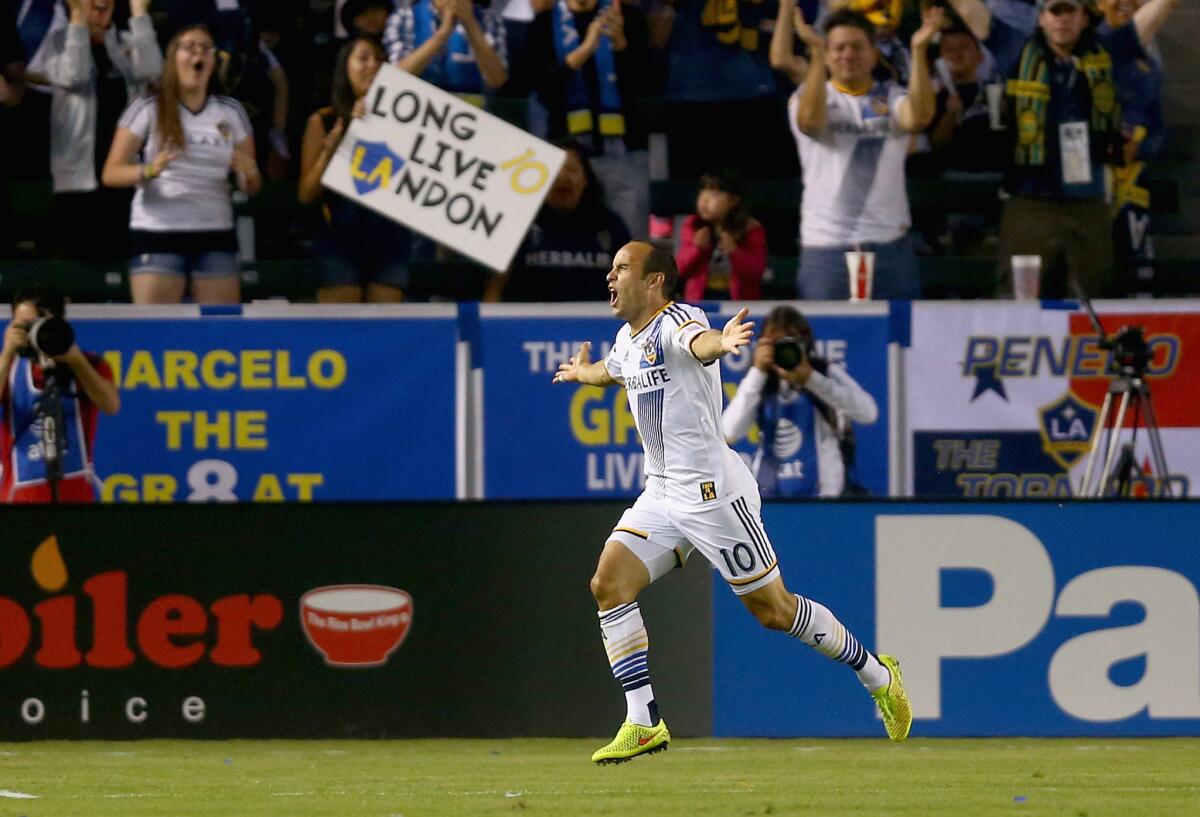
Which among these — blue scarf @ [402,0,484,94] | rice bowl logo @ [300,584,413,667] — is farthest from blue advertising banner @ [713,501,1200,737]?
blue scarf @ [402,0,484,94]

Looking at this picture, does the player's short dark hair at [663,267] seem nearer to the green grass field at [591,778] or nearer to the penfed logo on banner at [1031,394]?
the green grass field at [591,778]

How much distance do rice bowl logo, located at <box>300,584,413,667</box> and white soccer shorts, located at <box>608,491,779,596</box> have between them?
2.21 m

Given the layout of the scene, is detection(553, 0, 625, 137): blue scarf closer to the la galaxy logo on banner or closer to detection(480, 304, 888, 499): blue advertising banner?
detection(480, 304, 888, 499): blue advertising banner

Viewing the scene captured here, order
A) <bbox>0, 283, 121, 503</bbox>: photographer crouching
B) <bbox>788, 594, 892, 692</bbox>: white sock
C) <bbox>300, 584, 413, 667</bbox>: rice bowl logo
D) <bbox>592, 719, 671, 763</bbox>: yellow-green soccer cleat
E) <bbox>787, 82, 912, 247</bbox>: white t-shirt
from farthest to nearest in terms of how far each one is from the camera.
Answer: <bbox>787, 82, 912, 247</bbox>: white t-shirt → <bbox>0, 283, 121, 503</bbox>: photographer crouching → <bbox>300, 584, 413, 667</bbox>: rice bowl logo → <bbox>788, 594, 892, 692</bbox>: white sock → <bbox>592, 719, 671, 763</bbox>: yellow-green soccer cleat

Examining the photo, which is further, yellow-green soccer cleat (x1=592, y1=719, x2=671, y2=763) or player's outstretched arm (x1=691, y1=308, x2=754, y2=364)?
yellow-green soccer cleat (x1=592, y1=719, x2=671, y2=763)

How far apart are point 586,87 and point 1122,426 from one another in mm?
3963

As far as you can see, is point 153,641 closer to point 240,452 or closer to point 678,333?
point 240,452

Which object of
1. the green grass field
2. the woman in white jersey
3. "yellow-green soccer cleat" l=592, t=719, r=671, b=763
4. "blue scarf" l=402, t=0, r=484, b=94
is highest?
"blue scarf" l=402, t=0, r=484, b=94

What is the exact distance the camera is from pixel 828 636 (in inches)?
324

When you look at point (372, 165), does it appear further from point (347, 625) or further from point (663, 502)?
point (663, 502)

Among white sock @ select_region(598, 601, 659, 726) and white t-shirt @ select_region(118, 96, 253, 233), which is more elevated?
white t-shirt @ select_region(118, 96, 253, 233)

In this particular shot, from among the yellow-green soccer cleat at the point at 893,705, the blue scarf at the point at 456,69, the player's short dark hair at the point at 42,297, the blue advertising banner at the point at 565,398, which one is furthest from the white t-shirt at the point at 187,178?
the yellow-green soccer cleat at the point at 893,705

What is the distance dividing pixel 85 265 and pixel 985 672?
6.58 meters

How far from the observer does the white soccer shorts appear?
8062 mm
